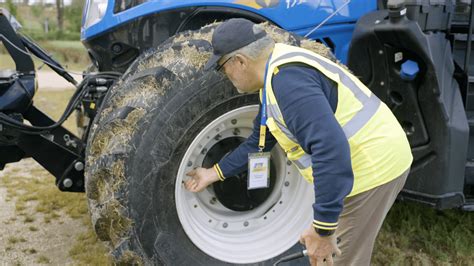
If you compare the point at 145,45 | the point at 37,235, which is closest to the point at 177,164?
the point at 145,45

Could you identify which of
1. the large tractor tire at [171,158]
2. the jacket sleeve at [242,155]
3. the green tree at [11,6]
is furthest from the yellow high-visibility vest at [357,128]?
the green tree at [11,6]

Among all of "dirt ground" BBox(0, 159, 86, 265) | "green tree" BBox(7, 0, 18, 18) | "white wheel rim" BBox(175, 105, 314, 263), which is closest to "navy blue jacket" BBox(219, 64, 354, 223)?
"white wheel rim" BBox(175, 105, 314, 263)

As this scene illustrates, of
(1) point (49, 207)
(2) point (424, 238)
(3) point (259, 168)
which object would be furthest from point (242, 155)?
(1) point (49, 207)

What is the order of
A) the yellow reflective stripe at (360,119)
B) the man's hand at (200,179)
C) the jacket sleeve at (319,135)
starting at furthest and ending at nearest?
1. the man's hand at (200,179)
2. the yellow reflective stripe at (360,119)
3. the jacket sleeve at (319,135)

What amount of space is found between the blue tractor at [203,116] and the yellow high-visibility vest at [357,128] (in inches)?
29.7

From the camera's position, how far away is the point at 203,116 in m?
3.05

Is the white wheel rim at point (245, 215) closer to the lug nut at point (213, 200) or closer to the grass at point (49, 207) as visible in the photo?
the lug nut at point (213, 200)

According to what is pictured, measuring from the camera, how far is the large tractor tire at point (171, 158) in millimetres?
2943

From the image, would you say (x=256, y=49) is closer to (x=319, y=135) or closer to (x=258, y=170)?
(x=319, y=135)

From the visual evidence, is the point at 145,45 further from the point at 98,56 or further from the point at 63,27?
the point at 63,27

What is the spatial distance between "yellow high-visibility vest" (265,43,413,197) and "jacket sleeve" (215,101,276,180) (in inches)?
16.4

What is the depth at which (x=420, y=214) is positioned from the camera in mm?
4629

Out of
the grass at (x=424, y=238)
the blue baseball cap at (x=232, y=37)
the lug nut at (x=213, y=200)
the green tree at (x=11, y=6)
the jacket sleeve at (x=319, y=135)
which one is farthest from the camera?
the green tree at (x=11, y=6)

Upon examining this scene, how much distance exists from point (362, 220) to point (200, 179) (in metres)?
0.92
